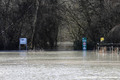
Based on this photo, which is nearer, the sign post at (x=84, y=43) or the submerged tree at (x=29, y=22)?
the sign post at (x=84, y=43)

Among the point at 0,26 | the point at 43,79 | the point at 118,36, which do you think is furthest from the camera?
the point at 0,26

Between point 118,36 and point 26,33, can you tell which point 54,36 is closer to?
point 26,33

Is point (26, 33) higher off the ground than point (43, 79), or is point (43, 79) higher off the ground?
point (26, 33)

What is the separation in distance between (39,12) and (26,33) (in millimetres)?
2859

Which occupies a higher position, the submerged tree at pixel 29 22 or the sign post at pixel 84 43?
the submerged tree at pixel 29 22

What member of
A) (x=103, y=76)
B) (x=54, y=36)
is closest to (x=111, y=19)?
(x=54, y=36)

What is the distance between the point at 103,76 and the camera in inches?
436

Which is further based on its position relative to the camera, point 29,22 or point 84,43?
point 29,22

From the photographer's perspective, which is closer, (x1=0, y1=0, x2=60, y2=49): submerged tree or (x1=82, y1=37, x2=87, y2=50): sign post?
(x1=82, y1=37, x2=87, y2=50): sign post

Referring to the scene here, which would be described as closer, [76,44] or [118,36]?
[118,36]

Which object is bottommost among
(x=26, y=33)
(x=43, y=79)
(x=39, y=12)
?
(x=43, y=79)

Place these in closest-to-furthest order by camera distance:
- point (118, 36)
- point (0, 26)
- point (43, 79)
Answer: point (43, 79)
point (118, 36)
point (0, 26)

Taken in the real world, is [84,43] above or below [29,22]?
below

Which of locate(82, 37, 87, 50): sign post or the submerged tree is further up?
the submerged tree
